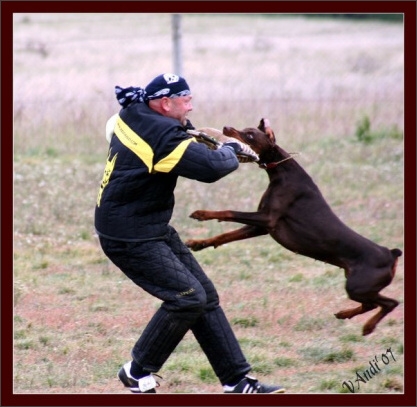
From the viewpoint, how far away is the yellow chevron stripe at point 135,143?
5.00m

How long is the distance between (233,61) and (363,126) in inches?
395

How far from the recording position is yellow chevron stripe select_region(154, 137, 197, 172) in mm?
4949

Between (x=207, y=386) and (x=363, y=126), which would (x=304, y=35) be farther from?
(x=207, y=386)

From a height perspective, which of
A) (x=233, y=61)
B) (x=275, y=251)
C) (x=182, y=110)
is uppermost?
(x=233, y=61)

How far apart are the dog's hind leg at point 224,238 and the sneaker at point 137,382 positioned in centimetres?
87

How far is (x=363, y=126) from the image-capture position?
13625 mm

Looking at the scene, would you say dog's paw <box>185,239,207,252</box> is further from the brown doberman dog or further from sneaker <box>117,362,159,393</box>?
sneaker <box>117,362,159,393</box>

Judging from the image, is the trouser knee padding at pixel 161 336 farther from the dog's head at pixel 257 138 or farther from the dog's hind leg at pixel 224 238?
the dog's head at pixel 257 138

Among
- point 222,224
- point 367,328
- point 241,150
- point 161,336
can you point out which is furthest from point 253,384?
point 222,224

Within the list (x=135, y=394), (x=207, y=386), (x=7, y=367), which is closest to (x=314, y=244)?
(x=207, y=386)

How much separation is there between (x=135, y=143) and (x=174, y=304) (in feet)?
2.94

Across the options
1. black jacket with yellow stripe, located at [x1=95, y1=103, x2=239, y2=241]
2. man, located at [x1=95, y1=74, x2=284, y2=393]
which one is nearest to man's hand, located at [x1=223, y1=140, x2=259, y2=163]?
man, located at [x1=95, y1=74, x2=284, y2=393]

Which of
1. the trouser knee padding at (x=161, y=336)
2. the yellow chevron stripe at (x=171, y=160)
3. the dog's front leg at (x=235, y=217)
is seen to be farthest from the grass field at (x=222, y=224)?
the yellow chevron stripe at (x=171, y=160)

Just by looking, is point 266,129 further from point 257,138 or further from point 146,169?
point 146,169
